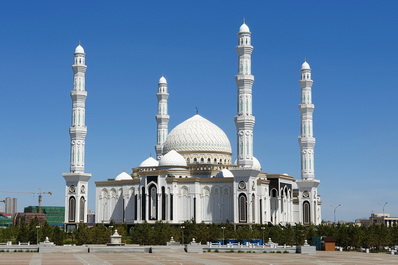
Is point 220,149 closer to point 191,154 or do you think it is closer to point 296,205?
point 191,154

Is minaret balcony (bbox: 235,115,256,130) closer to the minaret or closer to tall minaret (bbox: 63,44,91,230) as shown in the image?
the minaret

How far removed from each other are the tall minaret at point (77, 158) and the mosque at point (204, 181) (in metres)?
0.16

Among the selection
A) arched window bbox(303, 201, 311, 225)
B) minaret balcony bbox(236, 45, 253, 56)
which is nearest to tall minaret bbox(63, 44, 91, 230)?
minaret balcony bbox(236, 45, 253, 56)

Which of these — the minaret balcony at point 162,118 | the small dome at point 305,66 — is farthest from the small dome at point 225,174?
the small dome at point 305,66

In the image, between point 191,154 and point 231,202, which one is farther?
point 191,154

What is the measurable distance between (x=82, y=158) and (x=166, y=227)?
25663 millimetres

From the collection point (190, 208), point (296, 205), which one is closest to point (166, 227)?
point (190, 208)

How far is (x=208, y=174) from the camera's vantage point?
116938 mm

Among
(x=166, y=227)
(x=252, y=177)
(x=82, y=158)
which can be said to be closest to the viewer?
(x=166, y=227)

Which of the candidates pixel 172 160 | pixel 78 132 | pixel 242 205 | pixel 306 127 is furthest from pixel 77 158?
pixel 306 127

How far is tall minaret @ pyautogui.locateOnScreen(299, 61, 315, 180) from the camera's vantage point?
389 feet

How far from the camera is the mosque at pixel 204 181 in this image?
Result: 106625mm

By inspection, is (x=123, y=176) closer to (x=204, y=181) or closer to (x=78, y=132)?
(x=78, y=132)

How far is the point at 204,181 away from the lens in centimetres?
11194
